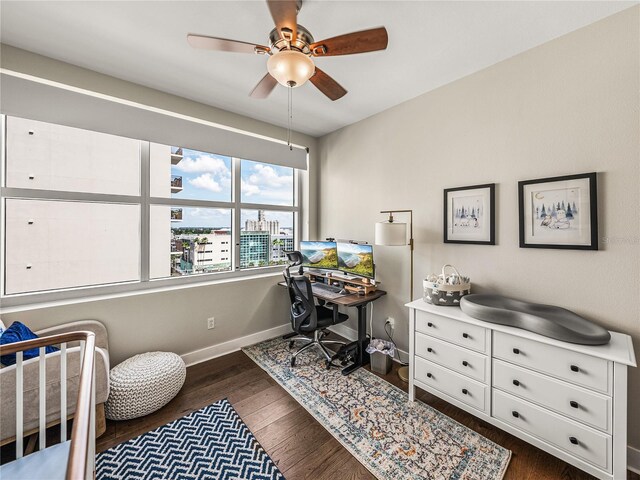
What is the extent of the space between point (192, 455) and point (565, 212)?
2880mm

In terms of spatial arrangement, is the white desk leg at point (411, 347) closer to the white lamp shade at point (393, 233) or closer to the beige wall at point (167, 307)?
the white lamp shade at point (393, 233)

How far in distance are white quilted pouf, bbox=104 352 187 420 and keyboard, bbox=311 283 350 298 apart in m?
1.42

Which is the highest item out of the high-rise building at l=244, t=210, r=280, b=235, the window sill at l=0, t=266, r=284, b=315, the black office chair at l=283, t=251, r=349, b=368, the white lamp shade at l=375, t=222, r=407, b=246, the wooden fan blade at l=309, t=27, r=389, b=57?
the wooden fan blade at l=309, t=27, r=389, b=57

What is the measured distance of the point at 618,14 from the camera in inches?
61.2

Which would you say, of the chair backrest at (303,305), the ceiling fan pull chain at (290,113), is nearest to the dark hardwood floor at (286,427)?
the chair backrest at (303,305)

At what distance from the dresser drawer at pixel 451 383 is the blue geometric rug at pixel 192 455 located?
4.02ft

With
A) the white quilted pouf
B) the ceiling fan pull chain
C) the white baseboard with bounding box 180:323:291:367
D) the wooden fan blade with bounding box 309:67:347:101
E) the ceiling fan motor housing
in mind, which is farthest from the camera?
the white baseboard with bounding box 180:323:291:367

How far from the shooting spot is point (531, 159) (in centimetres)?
189

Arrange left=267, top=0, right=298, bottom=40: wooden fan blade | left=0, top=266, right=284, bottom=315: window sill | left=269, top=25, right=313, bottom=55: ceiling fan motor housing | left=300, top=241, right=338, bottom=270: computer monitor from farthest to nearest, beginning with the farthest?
1. left=300, top=241, right=338, bottom=270: computer monitor
2. left=0, top=266, right=284, bottom=315: window sill
3. left=269, top=25, right=313, bottom=55: ceiling fan motor housing
4. left=267, top=0, right=298, bottom=40: wooden fan blade

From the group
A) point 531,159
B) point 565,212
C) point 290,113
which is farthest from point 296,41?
point 565,212

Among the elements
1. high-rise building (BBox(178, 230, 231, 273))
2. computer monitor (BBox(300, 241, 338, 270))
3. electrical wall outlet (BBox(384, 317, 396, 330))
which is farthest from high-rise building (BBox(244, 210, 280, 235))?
electrical wall outlet (BBox(384, 317, 396, 330))

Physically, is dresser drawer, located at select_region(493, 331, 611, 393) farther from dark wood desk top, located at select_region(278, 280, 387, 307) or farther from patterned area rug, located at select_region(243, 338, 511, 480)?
dark wood desk top, located at select_region(278, 280, 387, 307)

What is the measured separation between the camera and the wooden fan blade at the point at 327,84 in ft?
5.48

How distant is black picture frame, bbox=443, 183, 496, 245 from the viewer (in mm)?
2072
